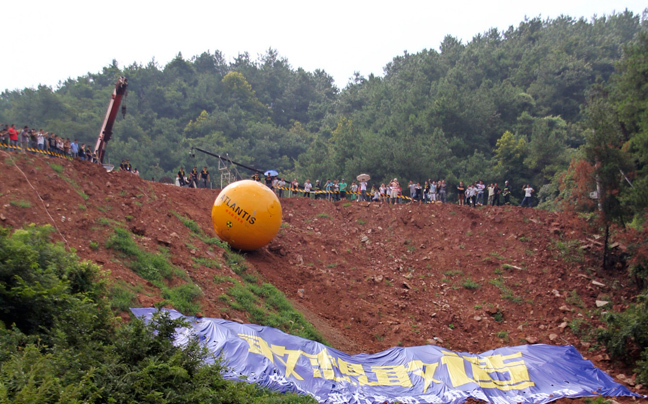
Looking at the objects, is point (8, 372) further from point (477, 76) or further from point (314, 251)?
point (477, 76)

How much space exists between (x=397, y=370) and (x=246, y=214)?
22.8 feet

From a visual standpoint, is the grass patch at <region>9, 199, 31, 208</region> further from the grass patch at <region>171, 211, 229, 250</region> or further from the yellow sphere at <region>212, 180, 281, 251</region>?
the yellow sphere at <region>212, 180, 281, 251</region>

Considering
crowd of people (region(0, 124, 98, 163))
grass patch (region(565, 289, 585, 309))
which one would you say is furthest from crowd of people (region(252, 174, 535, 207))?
grass patch (region(565, 289, 585, 309))

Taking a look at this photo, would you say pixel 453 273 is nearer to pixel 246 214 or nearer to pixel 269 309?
pixel 246 214

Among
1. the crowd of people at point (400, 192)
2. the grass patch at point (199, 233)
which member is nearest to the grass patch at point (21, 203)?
the grass patch at point (199, 233)

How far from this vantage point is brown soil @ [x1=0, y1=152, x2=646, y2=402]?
49.2 feet

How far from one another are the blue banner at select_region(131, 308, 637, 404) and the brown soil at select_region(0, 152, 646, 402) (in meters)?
1.18

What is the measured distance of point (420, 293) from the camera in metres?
20.2

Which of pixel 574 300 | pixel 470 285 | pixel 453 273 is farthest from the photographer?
pixel 453 273

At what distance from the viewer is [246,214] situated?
56.9 feet

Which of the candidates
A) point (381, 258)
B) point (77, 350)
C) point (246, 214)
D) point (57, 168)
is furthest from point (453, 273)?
point (77, 350)

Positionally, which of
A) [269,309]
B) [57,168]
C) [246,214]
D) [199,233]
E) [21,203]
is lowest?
[269,309]

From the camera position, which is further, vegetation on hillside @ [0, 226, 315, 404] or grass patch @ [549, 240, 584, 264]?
grass patch @ [549, 240, 584, 264]

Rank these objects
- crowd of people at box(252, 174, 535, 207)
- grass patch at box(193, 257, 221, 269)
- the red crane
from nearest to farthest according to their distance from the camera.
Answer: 1. grass patch at box(193, 257, 221, 269)
2. the red crane
3. crowd of people at box(252, 174, 535, 207)
